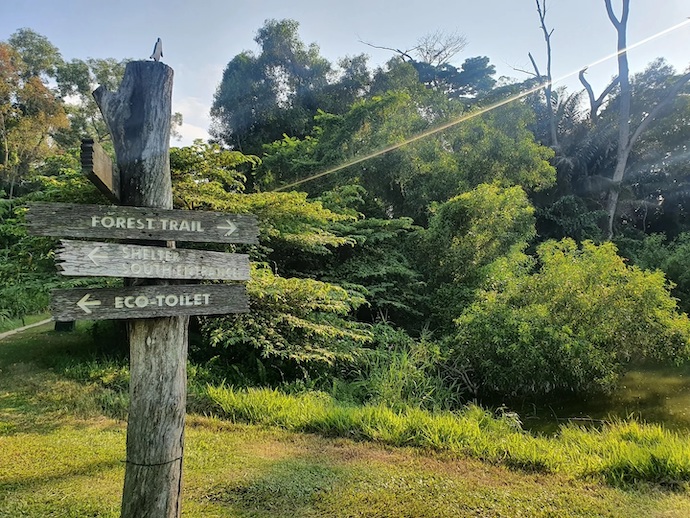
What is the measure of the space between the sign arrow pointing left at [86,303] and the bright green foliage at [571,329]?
5.31 metres

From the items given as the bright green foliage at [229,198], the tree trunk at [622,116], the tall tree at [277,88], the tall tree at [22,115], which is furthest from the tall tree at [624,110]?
the tall tree at [22,115]

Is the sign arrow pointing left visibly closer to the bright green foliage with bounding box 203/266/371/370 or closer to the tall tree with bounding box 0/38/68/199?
the bright green foliage with bounding box 203/266/371/370

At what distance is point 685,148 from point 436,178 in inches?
452

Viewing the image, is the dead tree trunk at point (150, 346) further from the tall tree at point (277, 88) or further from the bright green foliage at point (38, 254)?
the tall tree at point (277, 88)

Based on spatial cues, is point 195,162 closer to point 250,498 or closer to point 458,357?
point 250,498

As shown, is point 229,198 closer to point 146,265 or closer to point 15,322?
point 146,265

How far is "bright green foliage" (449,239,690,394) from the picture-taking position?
623cm

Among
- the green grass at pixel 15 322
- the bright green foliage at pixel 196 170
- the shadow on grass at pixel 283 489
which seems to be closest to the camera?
the shadow on grass at pixel 283 489

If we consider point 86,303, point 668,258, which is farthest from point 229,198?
point 668,258

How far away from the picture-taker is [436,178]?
11469 mm

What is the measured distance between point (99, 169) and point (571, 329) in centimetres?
612

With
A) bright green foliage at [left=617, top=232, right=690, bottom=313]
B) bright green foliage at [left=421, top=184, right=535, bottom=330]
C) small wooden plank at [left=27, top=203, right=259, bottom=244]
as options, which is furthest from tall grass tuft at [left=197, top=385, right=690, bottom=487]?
bright green foliage at [left=617, top=232, right=690, bottom=313]

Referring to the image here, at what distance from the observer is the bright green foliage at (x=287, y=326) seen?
582 centimetres

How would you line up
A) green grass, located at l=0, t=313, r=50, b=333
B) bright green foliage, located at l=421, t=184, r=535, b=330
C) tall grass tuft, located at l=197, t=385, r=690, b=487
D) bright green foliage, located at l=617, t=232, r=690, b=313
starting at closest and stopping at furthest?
tall grass tuft, located at l=197, t=385, r=690, b=487
bright green foliage, located at l=421, t=184, r=535, b=330
green grass, located at l=0, t=313, r=50, b=333
bright green foliage, located at l=617, t=232, r=690, b=313
